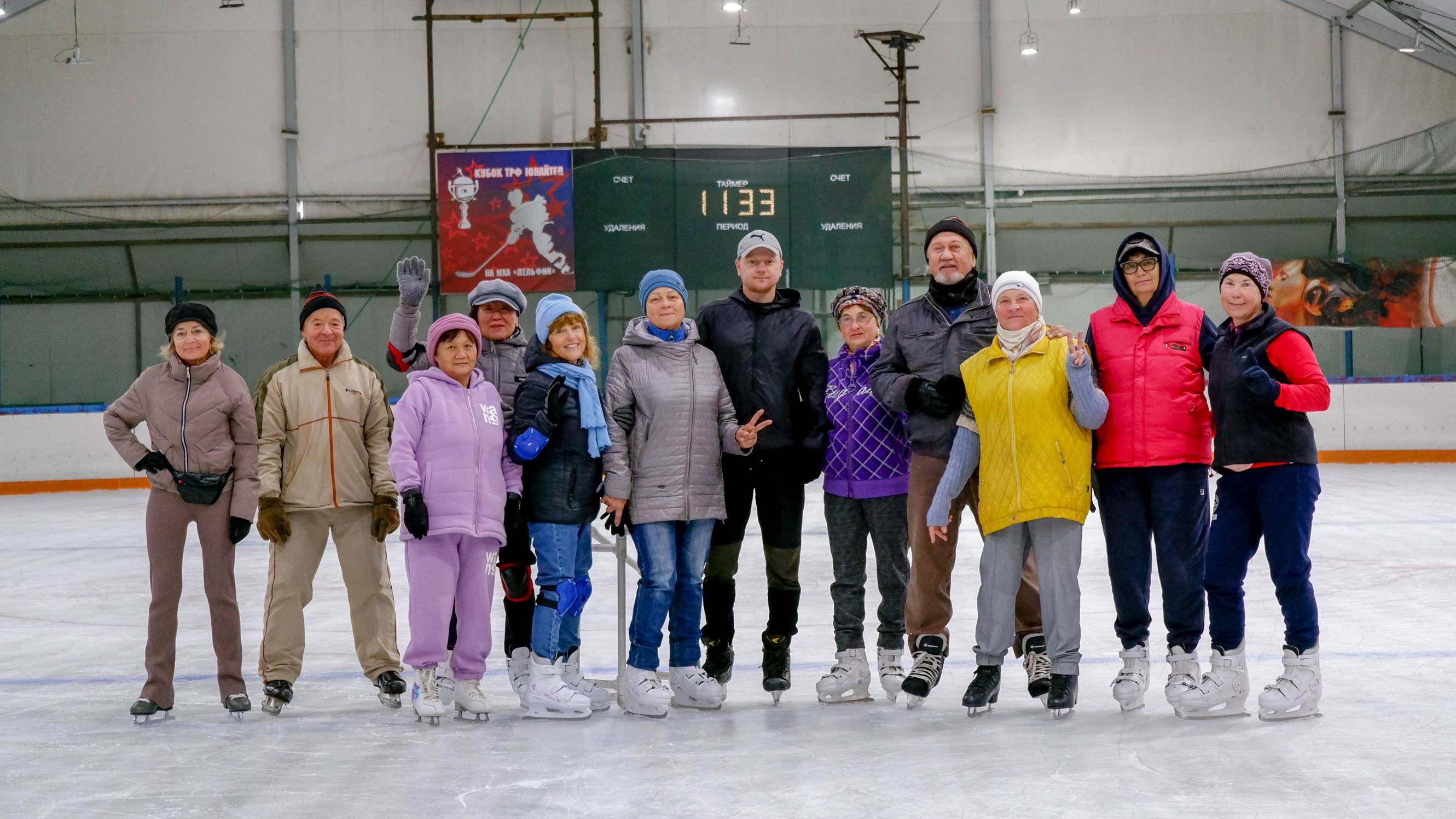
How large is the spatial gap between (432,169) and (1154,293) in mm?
11777

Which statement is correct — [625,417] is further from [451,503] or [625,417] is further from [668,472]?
[451,503]

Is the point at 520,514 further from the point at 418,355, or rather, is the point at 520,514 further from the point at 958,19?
the point at 958,19

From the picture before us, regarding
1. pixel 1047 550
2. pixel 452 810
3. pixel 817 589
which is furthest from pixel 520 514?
pixel 817 589

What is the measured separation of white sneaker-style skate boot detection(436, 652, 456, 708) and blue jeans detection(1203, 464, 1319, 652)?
7.09 feet

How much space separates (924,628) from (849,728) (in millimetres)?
429

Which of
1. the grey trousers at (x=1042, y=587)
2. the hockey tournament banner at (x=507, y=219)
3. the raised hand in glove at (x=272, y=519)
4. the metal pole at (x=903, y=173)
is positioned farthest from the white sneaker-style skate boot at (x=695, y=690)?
the metal pole at (x=903, y=173)

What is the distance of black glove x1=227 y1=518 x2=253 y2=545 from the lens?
3.80 m

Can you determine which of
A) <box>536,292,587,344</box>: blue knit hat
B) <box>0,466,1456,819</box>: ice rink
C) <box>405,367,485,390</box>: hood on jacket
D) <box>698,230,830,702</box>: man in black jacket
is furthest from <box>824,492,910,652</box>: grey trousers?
<box>405,367,485,390</box>: hood on jacket

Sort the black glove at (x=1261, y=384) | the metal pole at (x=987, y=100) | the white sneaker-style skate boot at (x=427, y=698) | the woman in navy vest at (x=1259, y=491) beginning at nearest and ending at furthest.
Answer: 1. the black glove at (x=1261, y=384)
2. the woman in navy vest at (x=1259, y=491)
3. the white sneaker-style skate boot at (x=427, y=698)
4. the metal pole at (x=987, y=100)

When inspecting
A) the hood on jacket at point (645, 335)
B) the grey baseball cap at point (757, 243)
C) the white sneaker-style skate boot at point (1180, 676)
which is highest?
the grey baseball cap at point (757, 243)

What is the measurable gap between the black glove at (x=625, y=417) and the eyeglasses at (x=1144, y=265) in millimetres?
1458

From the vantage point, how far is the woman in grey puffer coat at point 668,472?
3.67 m

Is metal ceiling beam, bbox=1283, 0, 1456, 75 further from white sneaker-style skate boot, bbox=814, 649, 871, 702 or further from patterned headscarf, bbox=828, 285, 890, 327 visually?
white sneaker-style skate boot, bbox=814, 649, 871, 702

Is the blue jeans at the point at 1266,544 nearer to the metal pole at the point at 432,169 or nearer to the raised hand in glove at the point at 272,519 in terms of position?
the raised hand in glove at the point at 272,519
